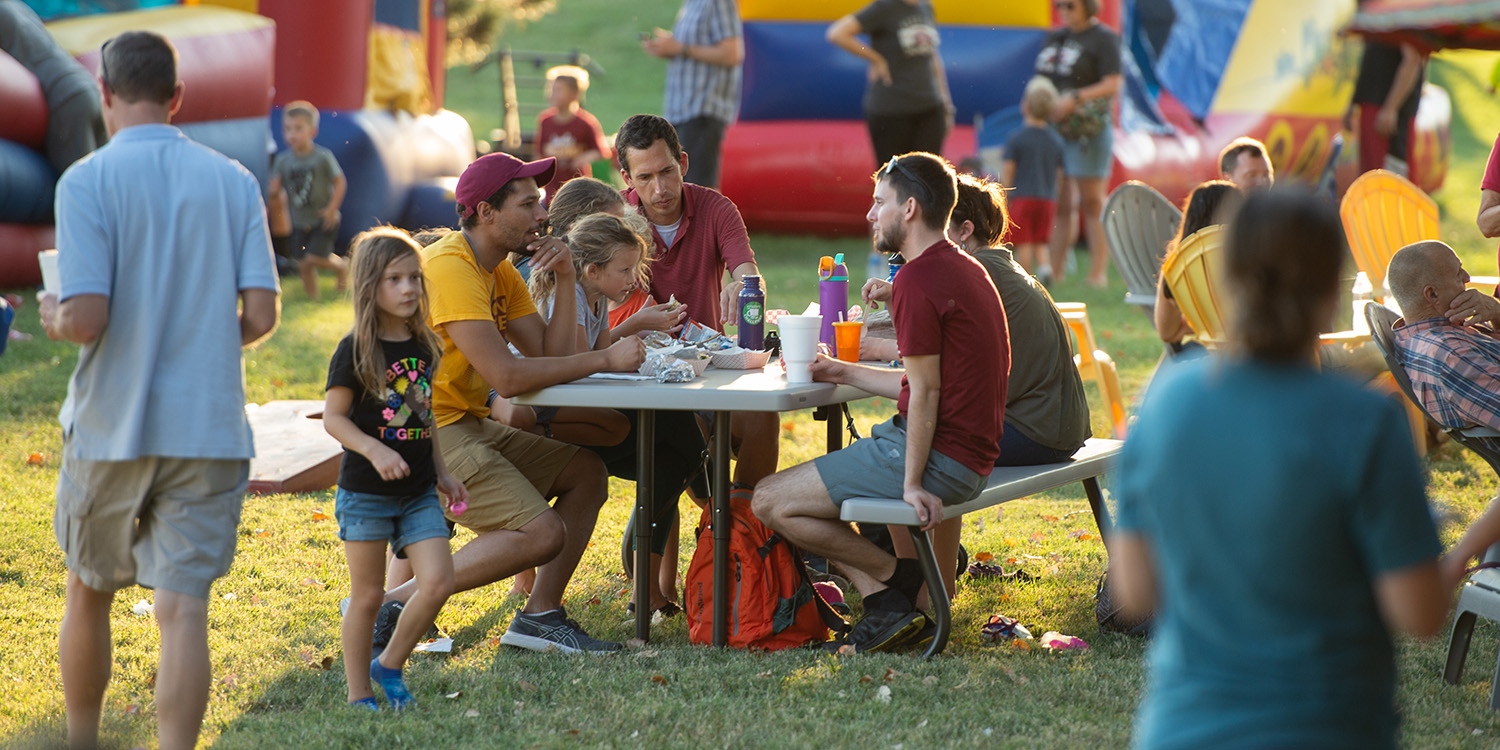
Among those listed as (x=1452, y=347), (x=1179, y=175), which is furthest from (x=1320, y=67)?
(x=1452, y=347)

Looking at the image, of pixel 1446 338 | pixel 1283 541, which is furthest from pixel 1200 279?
pixel 1283 541

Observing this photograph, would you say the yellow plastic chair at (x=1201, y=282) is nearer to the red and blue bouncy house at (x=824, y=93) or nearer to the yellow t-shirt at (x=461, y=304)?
the yellow t-shirt at (x=461, y=304)

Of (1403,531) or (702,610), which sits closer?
(1403,531)

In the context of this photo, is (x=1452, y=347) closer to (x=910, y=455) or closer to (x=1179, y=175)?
(x=910, y=455)

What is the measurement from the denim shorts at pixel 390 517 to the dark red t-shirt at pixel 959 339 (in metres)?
1.27

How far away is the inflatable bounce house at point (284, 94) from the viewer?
9.54 m

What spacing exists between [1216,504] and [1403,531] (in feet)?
0.68

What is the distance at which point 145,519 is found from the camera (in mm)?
2760

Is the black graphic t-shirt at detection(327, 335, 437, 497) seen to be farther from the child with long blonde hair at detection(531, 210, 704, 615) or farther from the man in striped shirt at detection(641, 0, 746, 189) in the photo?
the man in striped shirt at detection(641, 0, 746, 189)

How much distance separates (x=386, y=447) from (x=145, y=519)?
→ 554mm

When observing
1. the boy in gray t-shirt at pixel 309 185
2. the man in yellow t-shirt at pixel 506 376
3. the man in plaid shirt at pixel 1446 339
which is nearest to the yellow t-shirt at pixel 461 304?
the man in yellow t-shirt at pixel 506 376

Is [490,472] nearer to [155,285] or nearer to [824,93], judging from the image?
[155,285]

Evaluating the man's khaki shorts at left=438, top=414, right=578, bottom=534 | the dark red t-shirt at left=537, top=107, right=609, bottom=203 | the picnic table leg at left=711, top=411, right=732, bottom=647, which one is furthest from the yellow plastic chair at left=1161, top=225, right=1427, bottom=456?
the dark red t-shirt at left=537, top=107, right=609, bottom=203

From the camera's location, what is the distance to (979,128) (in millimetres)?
14133
